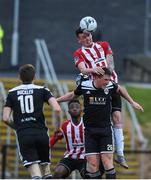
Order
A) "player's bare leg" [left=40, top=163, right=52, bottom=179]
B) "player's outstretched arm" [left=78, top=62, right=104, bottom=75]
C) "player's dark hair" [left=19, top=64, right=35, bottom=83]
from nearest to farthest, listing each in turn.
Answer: "player's dark hair" [left=19, top=64, right=35, bottom=83] → "player's outstretched arm" [left=78, top=62, right=104, bottom=75] → "player's bare leg" [left=40, top=163, right=52, bottom=179]

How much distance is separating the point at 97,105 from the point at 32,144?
3.91 ft

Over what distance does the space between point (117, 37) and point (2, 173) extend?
10755mm

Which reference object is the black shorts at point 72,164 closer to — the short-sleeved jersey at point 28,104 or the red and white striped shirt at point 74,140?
the red and white striped shirt at point 74,140

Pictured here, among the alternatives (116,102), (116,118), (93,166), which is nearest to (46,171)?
(93,166)

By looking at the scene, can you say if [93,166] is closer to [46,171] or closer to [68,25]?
[46,171]

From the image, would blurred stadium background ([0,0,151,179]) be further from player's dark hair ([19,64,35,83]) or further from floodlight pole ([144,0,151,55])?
player's dark hair ([19,64,35,83])

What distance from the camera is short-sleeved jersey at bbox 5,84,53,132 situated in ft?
44.0

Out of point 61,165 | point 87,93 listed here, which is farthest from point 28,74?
point 61,165

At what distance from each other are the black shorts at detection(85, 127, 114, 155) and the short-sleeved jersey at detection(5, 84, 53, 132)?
778mm

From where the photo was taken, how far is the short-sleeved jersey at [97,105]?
13688 mm

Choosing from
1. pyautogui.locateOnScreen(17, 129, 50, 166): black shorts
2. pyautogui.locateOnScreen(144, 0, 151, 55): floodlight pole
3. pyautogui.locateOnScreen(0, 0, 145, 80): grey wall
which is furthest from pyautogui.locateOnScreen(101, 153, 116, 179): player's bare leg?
pyautogui.locateOnScreen(144, 0, 151, 55): floodlight pole

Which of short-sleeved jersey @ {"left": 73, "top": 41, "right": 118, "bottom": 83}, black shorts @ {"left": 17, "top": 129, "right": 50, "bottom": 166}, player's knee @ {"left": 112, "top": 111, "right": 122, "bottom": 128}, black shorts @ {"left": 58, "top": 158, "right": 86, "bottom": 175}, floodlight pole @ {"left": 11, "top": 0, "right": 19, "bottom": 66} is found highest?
floodlight pole @ {"left": 11, "top": 0, "right": 19, "bottom": 66}

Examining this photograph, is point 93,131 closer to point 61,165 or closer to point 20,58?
point 61,165

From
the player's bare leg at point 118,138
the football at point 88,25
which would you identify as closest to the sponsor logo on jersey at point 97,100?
the player's bare leg at point 118,138
